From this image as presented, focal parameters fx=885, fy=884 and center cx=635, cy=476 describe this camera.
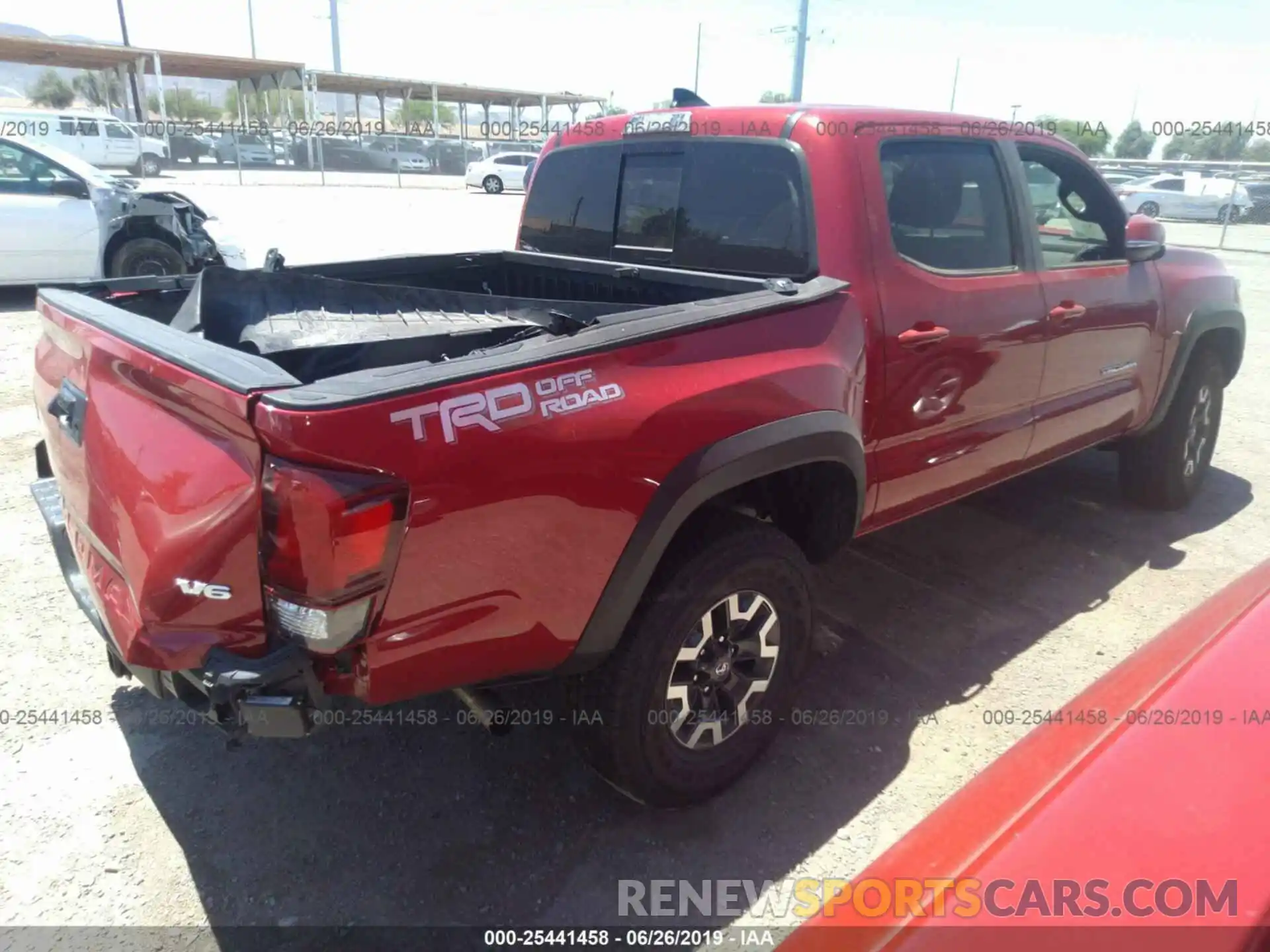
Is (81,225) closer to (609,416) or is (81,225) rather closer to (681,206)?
(681,206)

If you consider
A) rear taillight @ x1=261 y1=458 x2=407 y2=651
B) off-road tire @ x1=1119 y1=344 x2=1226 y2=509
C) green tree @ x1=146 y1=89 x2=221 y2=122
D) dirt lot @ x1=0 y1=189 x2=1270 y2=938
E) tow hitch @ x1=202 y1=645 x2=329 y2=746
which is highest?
green tree @ x1=146 y1=89 x2=221 y2=122

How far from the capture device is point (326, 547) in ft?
5.67

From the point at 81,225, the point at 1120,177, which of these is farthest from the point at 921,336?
the point at 1120,177

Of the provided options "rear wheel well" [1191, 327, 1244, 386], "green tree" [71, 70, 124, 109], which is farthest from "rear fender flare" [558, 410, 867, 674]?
"green tree" [71, 70, 124, 109]

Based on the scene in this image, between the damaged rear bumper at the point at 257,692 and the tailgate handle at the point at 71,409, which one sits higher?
the tailgate handle at the point at 71,409

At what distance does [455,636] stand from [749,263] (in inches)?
69.5

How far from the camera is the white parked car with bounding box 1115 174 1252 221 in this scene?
997 inches

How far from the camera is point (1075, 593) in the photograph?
397 centimetres

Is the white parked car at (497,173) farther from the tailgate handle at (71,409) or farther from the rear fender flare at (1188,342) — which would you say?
the tailgate handle at (71,409)

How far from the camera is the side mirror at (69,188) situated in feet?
28.7

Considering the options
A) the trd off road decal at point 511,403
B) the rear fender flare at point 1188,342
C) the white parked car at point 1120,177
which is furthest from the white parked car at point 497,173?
the trd off road decal at point 511,403

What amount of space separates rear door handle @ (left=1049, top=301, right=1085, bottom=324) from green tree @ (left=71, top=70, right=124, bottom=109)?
51.1m

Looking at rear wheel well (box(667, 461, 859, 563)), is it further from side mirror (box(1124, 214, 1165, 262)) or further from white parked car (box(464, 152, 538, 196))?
white parked car (box(464, 152, 538, 196))

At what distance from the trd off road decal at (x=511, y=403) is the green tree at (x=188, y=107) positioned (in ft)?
220
